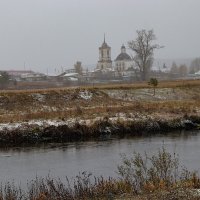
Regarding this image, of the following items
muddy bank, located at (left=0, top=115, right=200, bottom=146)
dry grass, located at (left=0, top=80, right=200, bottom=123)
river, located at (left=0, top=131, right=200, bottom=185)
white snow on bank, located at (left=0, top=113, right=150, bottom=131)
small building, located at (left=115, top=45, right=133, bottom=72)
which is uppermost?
small building, located at (left=115, top=45, right=133, bottom=72)

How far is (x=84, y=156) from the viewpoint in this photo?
26.0m

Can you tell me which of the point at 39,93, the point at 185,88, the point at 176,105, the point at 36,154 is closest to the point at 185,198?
the point at 36,154

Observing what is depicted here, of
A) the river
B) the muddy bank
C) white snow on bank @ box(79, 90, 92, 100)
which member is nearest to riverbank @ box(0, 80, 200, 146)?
the muddy bank

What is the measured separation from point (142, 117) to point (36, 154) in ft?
36.4

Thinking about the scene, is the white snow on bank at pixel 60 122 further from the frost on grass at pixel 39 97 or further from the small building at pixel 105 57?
the small building at pixel 105 57

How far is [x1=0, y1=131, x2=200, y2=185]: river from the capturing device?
861 inches

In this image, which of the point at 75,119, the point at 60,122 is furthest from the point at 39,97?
the point at 60,122

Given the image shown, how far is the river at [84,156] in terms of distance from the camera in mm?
21875

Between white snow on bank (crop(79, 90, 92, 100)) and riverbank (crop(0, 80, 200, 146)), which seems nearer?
riverbank (crop(0, 80, 200, 146))

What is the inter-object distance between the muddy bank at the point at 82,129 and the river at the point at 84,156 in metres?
1.81

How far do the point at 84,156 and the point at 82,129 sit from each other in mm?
7179

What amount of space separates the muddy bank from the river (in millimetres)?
1807

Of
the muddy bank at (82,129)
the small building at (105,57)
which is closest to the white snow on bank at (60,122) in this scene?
the muddy bank at (82,129)

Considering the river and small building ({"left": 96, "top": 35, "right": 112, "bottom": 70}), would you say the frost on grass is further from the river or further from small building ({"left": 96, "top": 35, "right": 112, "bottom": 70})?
small building ({"left": 96, "top": 35, "right": 112, "bottom": 70})
